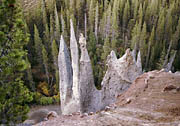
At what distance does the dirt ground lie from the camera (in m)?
7.36

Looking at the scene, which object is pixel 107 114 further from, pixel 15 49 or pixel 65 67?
pixel 65 67

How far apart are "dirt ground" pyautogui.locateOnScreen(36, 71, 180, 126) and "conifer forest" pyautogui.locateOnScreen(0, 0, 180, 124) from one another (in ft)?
10.5

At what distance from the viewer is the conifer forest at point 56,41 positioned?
7.62m

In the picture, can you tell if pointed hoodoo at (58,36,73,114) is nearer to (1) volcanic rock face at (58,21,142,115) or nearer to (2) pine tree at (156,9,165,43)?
(1) volcanic rock face at (58,21,142,115)

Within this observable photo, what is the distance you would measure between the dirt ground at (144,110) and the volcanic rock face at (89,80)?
2.06m

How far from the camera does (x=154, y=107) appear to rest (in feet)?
27.5

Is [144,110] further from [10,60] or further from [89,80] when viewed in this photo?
[10,60]

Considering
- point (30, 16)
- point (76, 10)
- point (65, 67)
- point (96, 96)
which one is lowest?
point (96, 96)

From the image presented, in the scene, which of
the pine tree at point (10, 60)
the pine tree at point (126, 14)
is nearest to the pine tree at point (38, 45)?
the pine tree at point (126, 14)

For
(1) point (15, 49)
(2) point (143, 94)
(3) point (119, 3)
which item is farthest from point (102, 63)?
(1) point (15, 49)

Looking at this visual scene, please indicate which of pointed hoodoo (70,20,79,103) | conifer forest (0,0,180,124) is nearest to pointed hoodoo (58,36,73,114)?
pointed hoodoo (70,20,79,103)

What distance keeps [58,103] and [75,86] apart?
18.4 m

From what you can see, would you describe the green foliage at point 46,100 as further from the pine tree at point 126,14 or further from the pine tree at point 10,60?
the pine tree at point 126,14

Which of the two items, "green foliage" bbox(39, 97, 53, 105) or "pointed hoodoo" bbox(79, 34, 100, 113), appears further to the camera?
"green foliage" bbox(39, 97, 53, 105)
